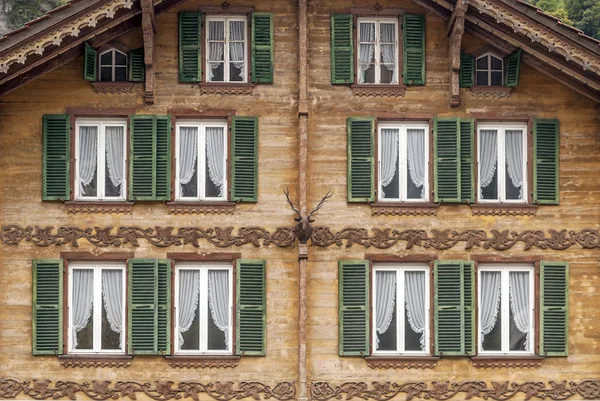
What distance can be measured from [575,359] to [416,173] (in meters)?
5.98

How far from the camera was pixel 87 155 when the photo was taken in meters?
36.7

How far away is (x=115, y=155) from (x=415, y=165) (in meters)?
7.41

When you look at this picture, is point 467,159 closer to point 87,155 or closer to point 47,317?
point 87,155

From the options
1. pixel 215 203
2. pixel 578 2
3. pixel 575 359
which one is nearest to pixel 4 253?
pixel 215 203

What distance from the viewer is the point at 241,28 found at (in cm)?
3725

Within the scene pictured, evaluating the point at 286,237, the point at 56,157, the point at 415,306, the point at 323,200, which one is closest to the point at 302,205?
the point at 323,200

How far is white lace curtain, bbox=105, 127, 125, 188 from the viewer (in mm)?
36594

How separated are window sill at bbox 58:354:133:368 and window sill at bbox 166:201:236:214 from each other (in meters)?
3.74

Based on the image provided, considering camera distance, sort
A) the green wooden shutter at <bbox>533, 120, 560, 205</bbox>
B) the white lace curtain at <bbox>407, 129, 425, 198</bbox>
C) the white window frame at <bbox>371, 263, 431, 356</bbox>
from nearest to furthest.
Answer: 1. the white window frame at <bbox>371, 263, 431, 356</bbox>
2. the green wooden shutter at <bbox>533, 120, 560, 205</bbox>
3. the white lace curtain at <bbox>407, 129, 425, 198</bbox>

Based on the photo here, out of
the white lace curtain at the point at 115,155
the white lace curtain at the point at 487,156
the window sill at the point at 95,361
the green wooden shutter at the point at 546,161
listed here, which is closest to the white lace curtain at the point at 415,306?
the white lace curtain at the point at 487,156

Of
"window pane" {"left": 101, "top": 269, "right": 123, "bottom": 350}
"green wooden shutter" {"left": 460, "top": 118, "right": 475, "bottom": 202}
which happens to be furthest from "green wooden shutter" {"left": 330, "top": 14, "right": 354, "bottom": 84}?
"window pane" {"left": 101, "top": 269, "right": 123, "bottom": 350}

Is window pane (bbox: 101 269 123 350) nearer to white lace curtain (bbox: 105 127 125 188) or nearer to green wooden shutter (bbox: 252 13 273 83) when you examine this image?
white lace curtain (bbox: 105 127 125 188)

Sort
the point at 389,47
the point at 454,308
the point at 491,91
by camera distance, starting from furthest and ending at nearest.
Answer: the point at 389,47, the point at 491,91, the point at 454,308

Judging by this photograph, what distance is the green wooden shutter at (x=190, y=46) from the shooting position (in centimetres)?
3684
